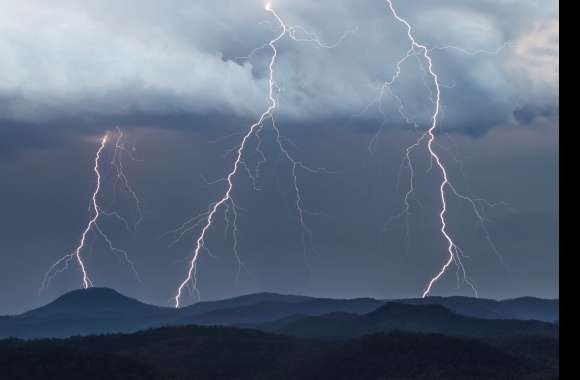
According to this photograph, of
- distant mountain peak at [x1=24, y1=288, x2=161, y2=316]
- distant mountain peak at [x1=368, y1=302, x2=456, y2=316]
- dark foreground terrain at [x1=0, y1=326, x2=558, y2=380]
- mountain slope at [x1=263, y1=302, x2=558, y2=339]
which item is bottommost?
dark foreground terrain at [x1=0, y1=326, x2=558, y2=380]

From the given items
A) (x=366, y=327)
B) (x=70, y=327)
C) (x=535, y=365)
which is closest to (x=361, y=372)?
(x=535, y=365)

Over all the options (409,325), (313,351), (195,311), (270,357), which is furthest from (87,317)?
(313,351)

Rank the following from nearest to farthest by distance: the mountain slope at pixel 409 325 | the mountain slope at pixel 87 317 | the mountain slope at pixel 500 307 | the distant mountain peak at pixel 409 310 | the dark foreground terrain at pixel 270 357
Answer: the dark foreground terrain at pixel 270 357 < the mountain slope at pixel 409 325 < the distant mountain peak at pixel 409 310 < the mountain slope at pixel 500 307 < the mountain slope at pixel 87 317

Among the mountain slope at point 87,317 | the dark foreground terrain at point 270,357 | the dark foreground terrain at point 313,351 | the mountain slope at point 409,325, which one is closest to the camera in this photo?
the dark foreground terrain at point 270,357

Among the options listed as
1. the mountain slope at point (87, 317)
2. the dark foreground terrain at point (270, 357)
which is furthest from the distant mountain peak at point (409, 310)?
the mountain slope at point (87, 317)

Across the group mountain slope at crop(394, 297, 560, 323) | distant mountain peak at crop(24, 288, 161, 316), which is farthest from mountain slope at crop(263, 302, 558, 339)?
distant mountain peak at crop(24, 288, 161, 316)

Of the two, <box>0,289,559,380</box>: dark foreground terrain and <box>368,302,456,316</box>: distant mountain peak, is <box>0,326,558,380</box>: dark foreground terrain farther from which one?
<box>368,302,456,316</box>: distant mountain peak

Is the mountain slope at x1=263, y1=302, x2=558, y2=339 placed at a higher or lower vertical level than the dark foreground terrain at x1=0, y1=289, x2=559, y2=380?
higher

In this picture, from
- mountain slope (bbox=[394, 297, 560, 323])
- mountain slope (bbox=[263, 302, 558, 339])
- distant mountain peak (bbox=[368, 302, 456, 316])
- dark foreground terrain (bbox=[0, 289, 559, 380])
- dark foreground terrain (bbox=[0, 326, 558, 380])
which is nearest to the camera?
dark foreground terrain (bbox=[0, 326, 558, 380])

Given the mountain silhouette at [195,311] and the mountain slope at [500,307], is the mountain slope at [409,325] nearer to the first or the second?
the mountain silhouette at [195,311]

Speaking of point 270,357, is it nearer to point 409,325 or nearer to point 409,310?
point 409,325
